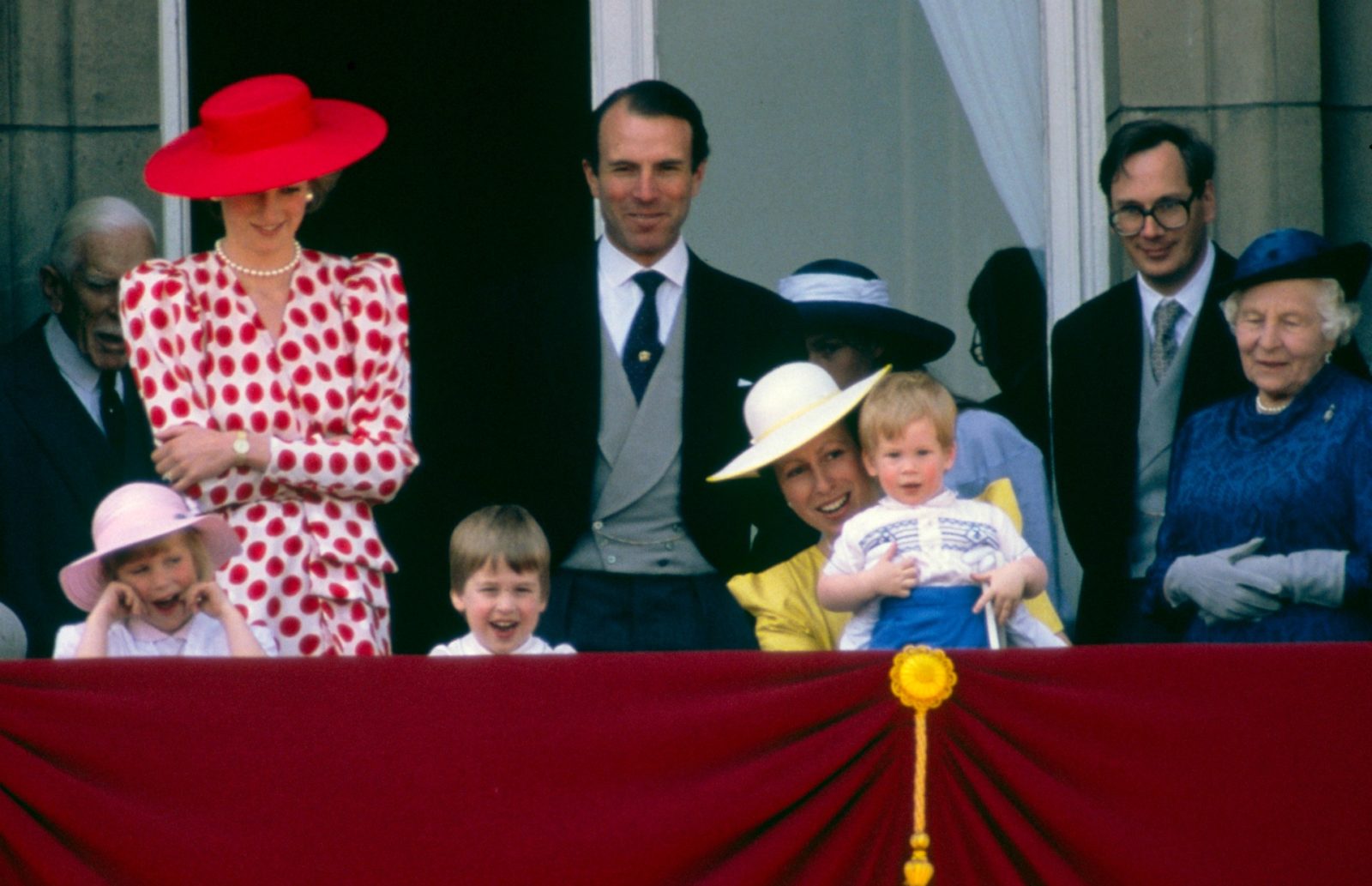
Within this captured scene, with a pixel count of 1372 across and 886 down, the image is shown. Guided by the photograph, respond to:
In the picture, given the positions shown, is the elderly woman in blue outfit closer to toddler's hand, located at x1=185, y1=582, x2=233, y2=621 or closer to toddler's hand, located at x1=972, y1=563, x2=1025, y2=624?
toddler's hand, located at x1=972, y1=563, x2=1025, y2=624

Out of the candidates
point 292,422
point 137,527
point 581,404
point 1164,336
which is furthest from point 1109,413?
point 137,527

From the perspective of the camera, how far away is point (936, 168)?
Result: 7.02 metres

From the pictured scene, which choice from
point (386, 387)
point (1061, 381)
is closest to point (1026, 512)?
point (1061, 381)

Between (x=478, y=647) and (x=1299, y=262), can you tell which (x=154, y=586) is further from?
(x=1299, y=262)

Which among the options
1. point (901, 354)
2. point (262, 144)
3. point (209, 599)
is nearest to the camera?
point (209, 599)

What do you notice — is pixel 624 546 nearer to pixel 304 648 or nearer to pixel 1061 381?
pixel 304 648

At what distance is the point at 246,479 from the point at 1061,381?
1955 millimetres

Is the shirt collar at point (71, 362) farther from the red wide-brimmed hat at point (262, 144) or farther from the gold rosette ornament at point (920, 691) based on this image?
the gold rosette ornament at point (920, 691)

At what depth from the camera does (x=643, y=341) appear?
560 centimetres

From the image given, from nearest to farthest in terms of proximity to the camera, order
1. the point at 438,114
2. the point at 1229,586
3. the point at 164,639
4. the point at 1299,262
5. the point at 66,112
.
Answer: the point at 164,639
the point at 1229,586
the point at 1299,262
the point at 66,112
the point at 438,114

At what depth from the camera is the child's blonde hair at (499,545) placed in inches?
204

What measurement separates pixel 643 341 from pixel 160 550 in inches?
47.9

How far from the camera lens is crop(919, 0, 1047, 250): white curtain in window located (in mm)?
6980

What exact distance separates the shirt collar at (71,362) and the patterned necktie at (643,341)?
48.8 inches
